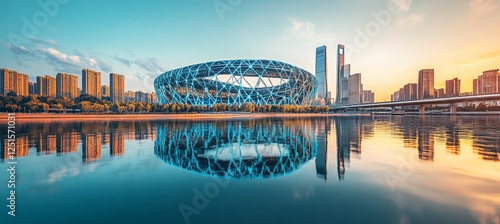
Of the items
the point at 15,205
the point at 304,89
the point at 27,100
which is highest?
the point at 304,89

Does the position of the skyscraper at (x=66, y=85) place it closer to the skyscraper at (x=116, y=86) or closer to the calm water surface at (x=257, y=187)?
the skyscraper at (x=116, y=86)

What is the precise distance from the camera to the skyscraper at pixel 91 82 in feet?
359

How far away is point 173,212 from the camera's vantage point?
4586mm

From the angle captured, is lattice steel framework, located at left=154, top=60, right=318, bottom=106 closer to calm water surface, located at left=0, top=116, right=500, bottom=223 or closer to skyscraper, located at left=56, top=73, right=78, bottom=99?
skyscraper, located at left=56, top=73, right=78, bottom=99

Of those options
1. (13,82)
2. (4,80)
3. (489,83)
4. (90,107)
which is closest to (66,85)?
(13,82)

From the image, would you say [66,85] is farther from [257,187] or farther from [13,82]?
[257,187]

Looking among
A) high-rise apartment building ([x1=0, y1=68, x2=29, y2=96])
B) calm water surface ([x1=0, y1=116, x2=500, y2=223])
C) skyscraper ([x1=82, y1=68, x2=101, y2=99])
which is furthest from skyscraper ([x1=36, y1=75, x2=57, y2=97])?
calm water surface ([x1=0, y1=116, x2=500, y2=223])

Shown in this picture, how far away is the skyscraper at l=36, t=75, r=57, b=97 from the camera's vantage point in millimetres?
83375

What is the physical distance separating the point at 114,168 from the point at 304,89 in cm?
8829

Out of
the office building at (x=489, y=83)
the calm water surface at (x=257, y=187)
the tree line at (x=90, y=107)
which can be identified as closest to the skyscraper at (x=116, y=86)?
the tree line at (x=90, y=107)

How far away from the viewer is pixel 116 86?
128750 millimetres

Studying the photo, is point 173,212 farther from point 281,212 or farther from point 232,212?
point 281,212

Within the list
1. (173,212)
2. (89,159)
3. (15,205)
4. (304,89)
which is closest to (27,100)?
(89,159)

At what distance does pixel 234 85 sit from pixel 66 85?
7294 cm
